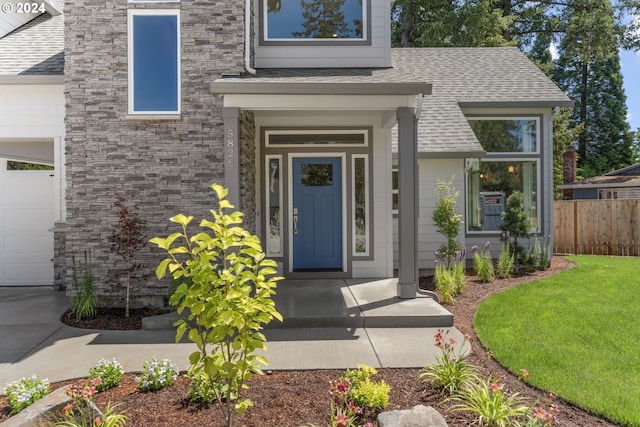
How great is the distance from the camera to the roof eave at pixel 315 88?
561 centimetres

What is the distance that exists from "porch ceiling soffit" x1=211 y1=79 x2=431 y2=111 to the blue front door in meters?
2.33

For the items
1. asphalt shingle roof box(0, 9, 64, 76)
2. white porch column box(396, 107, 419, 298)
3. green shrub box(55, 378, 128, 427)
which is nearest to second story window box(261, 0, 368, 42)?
white porch column box(396, 107, 419, 298)

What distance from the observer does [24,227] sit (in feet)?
26.3

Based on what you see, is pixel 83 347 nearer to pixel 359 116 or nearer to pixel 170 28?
pixel 170 28

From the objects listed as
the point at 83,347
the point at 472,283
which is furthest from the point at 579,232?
the point at 83,347

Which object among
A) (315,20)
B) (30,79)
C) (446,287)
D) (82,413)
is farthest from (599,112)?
(82,413)

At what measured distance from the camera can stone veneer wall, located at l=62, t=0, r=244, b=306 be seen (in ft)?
21.2

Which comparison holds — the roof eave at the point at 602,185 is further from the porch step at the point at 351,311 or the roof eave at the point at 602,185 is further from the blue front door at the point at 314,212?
the porch step at the point at 351,311

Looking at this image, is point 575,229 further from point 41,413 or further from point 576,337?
point 41,413

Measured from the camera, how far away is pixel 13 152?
25.3ft

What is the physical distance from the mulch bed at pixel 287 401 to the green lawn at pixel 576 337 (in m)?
0.22

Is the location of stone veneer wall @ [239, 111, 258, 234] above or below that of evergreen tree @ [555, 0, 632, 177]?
below

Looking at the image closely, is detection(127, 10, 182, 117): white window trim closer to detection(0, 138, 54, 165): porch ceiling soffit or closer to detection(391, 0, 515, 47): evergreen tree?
detection(0, 138, 54, 165): porch ceiling soffit

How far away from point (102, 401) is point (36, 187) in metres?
6.10
